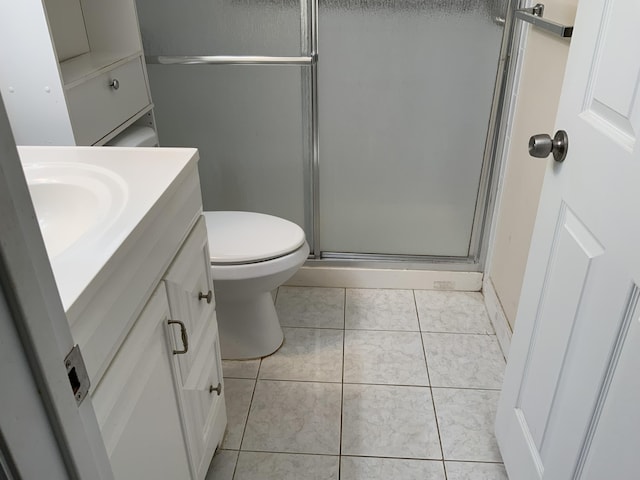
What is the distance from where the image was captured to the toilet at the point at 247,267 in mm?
1611

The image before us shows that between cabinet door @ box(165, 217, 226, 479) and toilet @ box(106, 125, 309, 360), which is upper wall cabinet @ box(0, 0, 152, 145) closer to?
toilet @ box(106, 125, 309, 360)

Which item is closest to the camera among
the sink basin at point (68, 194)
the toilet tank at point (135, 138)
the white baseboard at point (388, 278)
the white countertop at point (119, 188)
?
the white countertop at point (119, 188)

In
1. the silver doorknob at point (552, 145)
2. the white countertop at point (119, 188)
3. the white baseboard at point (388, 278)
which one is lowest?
the white baseboard at point (388, 278)

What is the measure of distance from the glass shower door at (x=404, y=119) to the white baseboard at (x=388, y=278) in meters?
0.08

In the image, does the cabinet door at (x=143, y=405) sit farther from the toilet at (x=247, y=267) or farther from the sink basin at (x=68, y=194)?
the toilet at (x=247, y=267)

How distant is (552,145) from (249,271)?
915 mm

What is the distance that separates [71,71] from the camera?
→ 1372 mm

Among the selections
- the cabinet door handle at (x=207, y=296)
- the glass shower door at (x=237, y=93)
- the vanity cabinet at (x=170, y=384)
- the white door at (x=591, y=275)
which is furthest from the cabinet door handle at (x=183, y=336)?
the glass shower door at (x=237, y=93)

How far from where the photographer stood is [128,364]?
81cm

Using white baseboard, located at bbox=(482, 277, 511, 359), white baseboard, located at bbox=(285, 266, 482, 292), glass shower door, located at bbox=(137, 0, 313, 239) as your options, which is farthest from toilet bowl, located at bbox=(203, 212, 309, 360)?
white baseboard, located at bbox=(482, 277, 511, 359)

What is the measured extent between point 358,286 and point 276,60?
0.97 metres

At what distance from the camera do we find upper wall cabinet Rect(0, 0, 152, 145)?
1.19 m

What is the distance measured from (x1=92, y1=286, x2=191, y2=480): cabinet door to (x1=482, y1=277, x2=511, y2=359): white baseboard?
1.20 m

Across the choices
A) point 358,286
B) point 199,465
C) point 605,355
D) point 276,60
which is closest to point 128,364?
point 199,465
